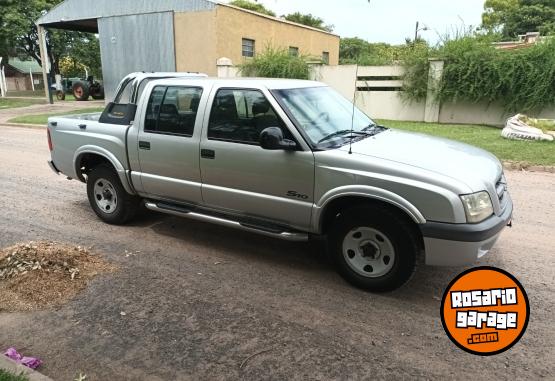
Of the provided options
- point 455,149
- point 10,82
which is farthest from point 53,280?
point 10,82

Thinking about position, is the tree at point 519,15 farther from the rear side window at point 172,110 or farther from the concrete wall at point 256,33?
the rear side window at point 172,110

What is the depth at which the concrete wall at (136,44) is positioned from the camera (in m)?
21.8

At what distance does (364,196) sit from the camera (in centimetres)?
378

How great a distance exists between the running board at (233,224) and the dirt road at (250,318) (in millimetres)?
375

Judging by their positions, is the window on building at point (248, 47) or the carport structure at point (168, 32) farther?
the window on building at point (248, 47)

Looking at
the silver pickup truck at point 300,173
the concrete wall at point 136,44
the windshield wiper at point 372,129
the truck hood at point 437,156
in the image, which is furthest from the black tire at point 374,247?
the concrete wall at point 136,44

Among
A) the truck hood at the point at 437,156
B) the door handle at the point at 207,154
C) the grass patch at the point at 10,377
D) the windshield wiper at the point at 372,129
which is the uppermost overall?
the windshield wiper at the point at 372,129

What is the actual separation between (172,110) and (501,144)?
28.9 ft

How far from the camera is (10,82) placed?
186 ft

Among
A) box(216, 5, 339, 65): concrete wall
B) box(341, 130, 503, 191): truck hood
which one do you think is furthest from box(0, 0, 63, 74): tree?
box(341, 130, 503, 191): truck hood

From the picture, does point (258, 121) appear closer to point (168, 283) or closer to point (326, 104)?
point (326, 104)

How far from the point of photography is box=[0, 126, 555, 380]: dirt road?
9.93 feet

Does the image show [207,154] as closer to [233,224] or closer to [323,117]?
[233,224]

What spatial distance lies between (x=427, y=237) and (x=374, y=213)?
0.46 m
